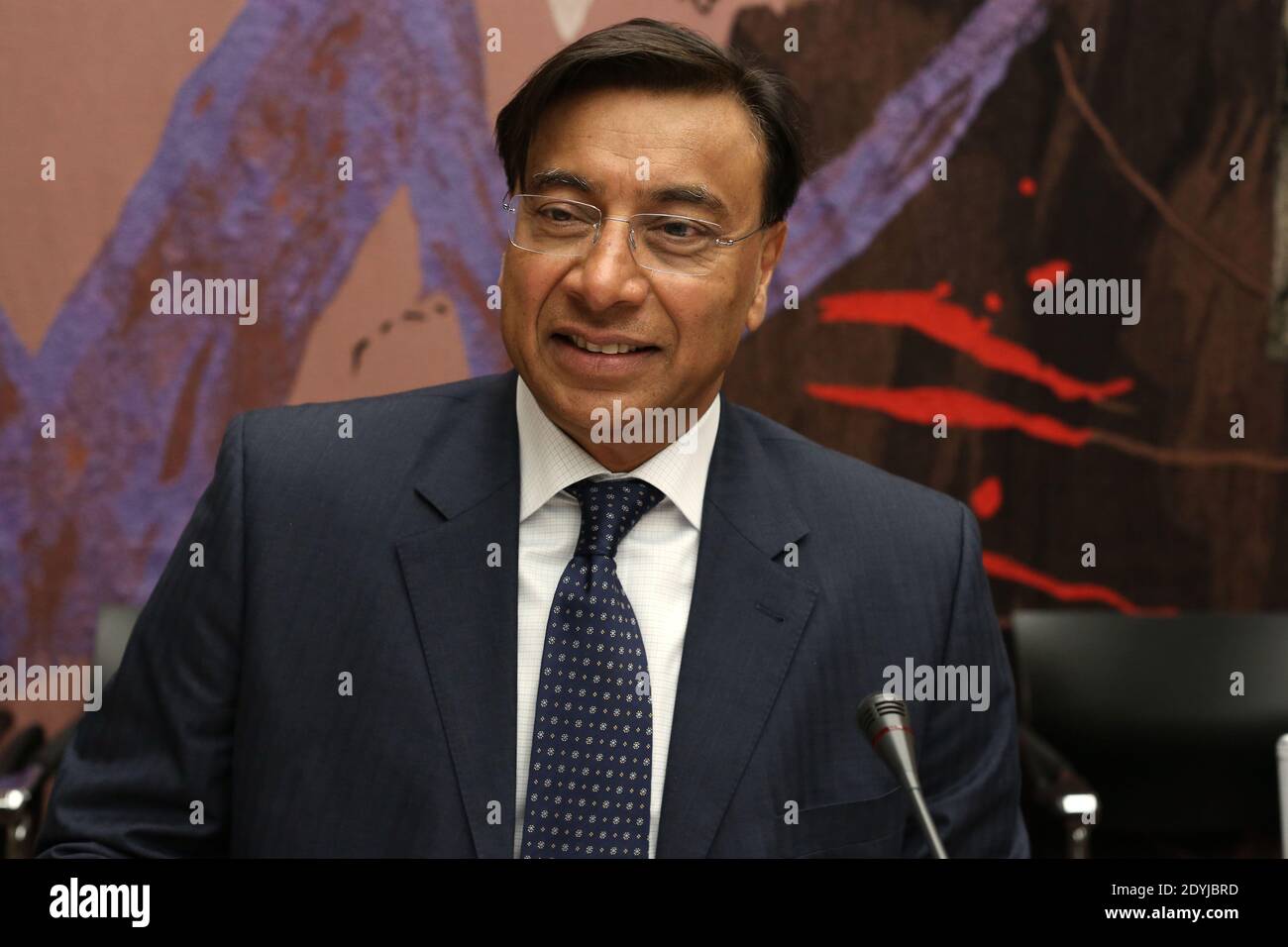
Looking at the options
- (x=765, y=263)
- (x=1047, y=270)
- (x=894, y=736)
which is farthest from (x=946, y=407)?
(x=894, y=736)

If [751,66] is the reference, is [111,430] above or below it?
below

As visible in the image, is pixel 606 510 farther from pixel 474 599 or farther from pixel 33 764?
pixel 33 764

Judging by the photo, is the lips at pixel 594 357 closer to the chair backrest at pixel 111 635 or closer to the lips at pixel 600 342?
the lips at pixel 600 342

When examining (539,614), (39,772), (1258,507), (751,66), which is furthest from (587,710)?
(1258,507)

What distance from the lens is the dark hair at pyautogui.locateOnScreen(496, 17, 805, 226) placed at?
1.36 metres

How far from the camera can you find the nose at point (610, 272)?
131 centimetres

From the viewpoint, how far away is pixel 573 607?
1279mm

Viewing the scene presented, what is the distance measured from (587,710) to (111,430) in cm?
164

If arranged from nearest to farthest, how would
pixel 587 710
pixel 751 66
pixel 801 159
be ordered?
pixel 587 710 → pixel 751 66 → pixel 801 159

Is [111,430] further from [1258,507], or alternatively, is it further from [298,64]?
[1258,507]

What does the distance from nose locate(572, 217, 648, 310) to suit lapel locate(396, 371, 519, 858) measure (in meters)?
0.20

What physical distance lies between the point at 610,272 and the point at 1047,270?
5.37 ft
